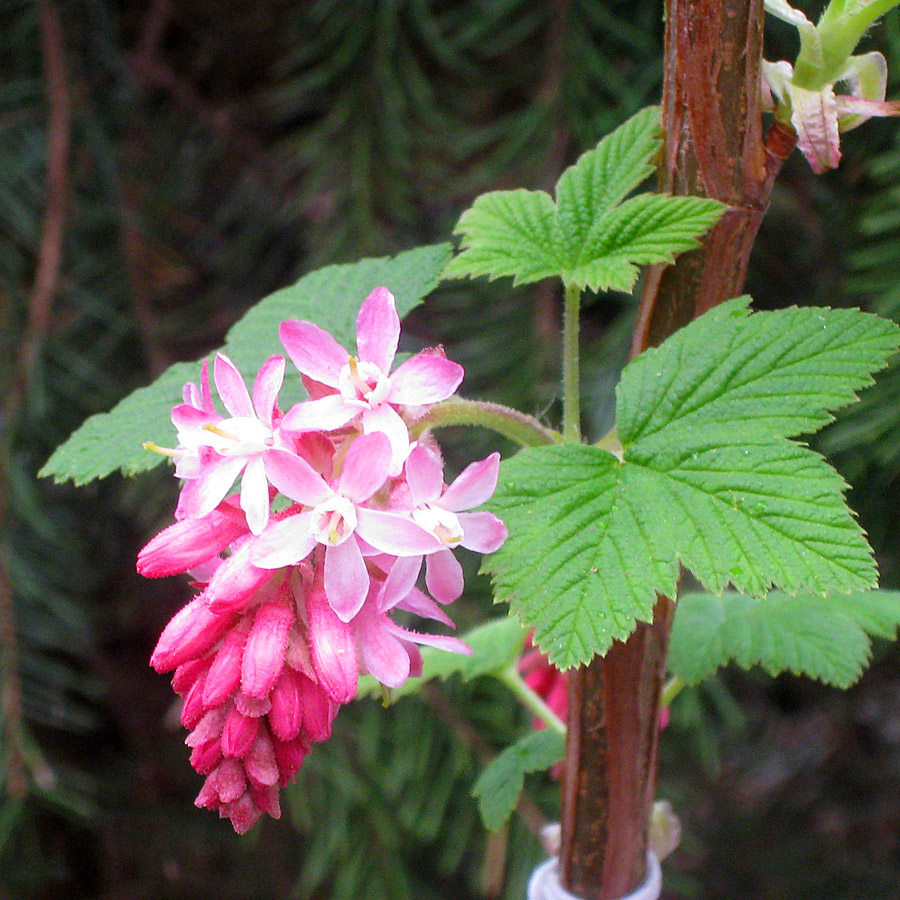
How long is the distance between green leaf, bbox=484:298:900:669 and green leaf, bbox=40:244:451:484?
17 cm

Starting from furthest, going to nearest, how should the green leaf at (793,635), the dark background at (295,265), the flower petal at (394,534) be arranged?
the dark background at (295,265)
the green leaf at (793,635)
the flower petal at (394,534)

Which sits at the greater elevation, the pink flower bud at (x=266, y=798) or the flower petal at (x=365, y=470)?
the flower petal at (x=365, y=470)

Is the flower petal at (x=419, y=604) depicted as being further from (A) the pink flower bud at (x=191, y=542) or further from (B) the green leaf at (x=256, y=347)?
(B) the green leaf at (x=256, y=347)

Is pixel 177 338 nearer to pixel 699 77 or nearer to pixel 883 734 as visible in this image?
pixel 699 77

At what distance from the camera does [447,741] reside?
117 centimetres

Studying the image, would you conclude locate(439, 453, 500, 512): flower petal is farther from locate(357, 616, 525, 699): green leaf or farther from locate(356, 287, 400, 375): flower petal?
locate(357, 616, 525, 699): green leaf

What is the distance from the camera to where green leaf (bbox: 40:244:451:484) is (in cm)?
50

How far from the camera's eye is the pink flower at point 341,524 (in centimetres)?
33

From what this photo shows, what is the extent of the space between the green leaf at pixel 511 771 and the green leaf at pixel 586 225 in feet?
0.95

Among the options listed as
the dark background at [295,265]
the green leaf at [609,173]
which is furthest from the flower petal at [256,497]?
the dark background at [295,265]

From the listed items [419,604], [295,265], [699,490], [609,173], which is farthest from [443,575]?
[295,265]

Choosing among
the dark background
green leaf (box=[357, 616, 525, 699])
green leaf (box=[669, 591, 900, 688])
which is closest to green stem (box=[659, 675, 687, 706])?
green leaf (box=[669, 591, 900, 688])

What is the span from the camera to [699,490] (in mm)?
399

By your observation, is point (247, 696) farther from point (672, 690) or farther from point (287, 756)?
point (672, 690)
